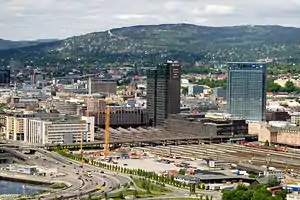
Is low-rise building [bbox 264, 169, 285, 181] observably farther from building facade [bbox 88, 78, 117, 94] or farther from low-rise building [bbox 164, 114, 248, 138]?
building facade [bbox 88, 78, 117, 94]

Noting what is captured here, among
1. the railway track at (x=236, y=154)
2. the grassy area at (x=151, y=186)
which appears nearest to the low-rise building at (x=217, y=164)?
the railway track at (x=236, y=154)

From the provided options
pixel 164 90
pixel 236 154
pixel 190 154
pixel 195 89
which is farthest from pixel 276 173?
pixel 195 89

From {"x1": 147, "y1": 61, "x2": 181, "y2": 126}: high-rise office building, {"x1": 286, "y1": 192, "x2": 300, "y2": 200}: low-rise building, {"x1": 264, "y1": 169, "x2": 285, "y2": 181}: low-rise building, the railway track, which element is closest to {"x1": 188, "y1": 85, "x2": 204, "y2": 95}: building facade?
{"x1": 147, "y1": 61, "x2": 181, "y2": 126}: high-rise office building

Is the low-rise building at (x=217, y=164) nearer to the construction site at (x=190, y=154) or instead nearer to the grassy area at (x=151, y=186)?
the construction site at (x=190, y=154)

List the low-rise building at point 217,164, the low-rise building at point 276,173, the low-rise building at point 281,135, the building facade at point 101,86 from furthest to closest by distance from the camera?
the building facade at point 101,86 < the low-rise building at point 281,135 < the low-rise building at point 217,164 < the low-rise building at point 276,173

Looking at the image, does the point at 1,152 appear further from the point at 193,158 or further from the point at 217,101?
the point at 217,101

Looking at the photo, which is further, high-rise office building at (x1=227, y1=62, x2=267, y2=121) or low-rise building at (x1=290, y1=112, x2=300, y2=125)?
high-rise office building at (x1=227, y1=62, x2=267, y2=121)
